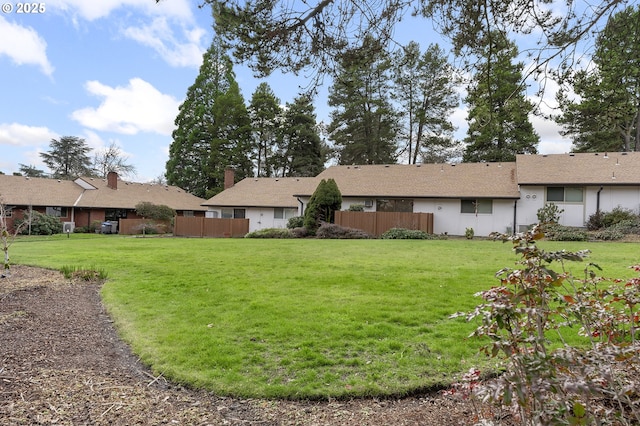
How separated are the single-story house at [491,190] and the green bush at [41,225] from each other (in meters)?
14.6

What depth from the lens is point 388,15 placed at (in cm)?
571

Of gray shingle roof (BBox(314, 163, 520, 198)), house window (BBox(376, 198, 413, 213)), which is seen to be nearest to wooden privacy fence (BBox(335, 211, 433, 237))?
gray shingle roof (BBox(314, 163, 520, 198))

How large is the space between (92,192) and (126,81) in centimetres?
2172

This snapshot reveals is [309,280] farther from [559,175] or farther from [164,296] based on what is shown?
[559,175]

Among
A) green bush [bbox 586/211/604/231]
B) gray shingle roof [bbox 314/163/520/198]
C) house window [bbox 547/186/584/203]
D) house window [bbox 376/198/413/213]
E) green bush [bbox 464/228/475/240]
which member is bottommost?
green bush [bbox 464/228/475/240]

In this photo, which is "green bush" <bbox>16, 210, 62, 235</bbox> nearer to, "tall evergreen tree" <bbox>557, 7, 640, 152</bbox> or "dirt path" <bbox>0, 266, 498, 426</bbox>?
"dirt path" <bbox>0, 266, 498, 426</bbox>

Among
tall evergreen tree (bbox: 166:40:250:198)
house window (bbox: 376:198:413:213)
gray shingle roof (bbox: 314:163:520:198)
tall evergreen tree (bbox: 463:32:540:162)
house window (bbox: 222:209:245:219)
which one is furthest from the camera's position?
tall evergreen tree (bbox: 166:40:250:198)

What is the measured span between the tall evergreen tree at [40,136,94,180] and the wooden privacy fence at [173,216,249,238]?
29722 millimetres

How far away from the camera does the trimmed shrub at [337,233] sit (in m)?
20.2

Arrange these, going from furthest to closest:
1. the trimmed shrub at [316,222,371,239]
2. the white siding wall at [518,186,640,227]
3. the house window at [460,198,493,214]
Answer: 1. the house window at [460,198,493,214]
2. the trimmed shrub at [316,222,371,239]
3. the white siding wall at [518,186,640,227]

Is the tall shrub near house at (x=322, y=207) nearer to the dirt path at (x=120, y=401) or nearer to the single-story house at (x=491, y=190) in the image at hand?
the single-story house at (x=491, y=190)

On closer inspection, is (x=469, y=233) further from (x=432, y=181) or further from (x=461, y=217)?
(x=432, y=181)

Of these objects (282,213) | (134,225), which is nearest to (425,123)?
(282,213)

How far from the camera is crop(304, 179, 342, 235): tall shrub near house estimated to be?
2164 cm
